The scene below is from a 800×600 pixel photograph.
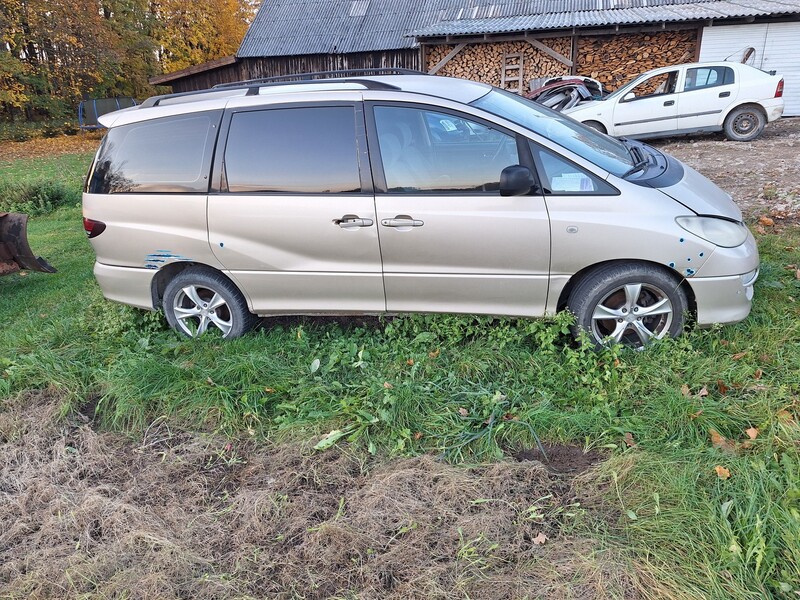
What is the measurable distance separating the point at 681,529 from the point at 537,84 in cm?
1558

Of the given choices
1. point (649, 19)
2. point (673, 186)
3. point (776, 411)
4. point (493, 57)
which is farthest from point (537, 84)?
point (776, 411)

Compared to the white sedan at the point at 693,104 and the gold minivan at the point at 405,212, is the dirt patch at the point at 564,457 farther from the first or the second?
the white sedan at the point at 693,104

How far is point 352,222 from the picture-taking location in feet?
12.7

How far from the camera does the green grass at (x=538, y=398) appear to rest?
2490 mm

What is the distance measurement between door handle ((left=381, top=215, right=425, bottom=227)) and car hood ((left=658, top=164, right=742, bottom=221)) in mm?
1551

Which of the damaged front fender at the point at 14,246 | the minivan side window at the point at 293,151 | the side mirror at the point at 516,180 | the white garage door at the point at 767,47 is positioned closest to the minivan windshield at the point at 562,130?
the side mirror at the point at 516,180

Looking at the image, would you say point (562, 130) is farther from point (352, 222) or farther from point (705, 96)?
point (705, 96)

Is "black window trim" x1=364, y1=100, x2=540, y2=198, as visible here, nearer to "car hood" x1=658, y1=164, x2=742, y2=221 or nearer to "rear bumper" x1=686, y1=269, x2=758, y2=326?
"car hood" x1=658, y1=164, x2=742, y2=221

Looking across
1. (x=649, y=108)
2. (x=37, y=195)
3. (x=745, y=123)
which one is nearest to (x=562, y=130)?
(x=649, y=108)

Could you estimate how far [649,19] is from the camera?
1463 centimetres

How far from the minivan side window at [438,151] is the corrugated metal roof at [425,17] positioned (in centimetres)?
1341

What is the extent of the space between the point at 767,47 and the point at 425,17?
1034cm

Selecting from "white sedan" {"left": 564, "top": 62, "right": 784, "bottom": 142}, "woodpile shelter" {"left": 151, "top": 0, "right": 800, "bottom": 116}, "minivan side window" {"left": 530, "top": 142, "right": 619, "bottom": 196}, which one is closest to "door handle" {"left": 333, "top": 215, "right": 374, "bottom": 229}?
"minivan side window" {"left": 530, "top": 142, "right": 619, "bottom": 196}

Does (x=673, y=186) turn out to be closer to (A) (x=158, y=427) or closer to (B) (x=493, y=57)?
(A) (x=158, y=427)
